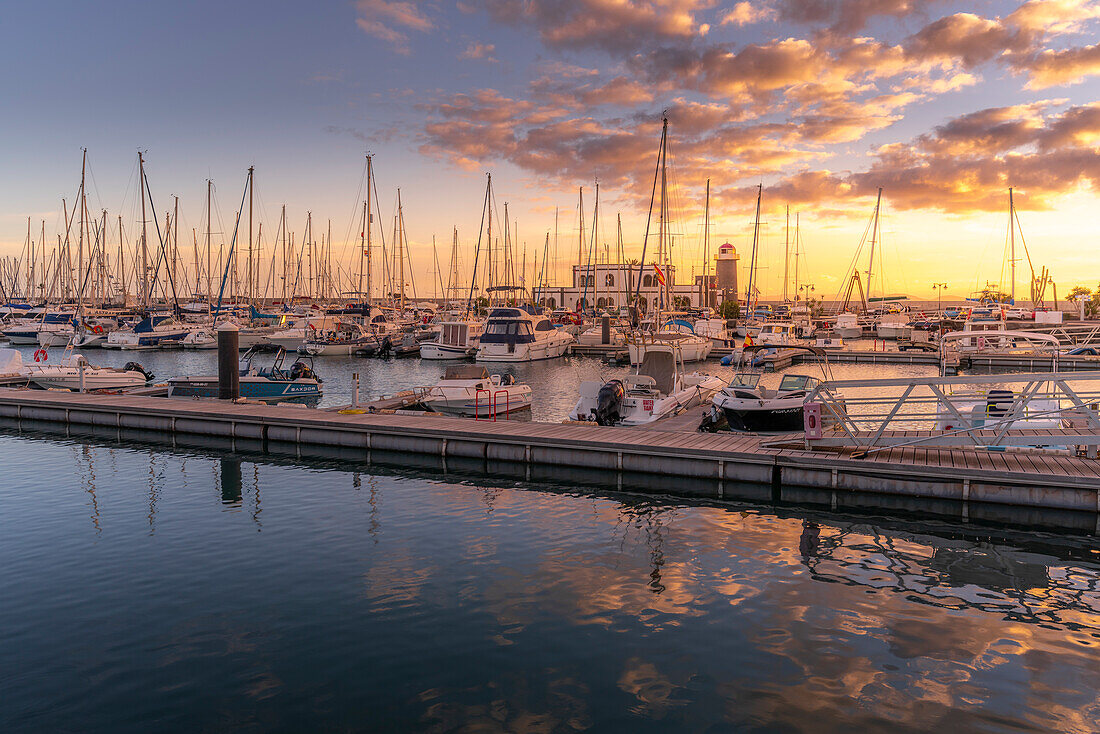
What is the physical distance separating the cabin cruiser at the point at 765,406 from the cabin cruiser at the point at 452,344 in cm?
3971

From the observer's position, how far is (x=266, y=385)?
35.0m

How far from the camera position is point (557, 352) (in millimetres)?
64500

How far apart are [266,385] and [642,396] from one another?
19.5 meters

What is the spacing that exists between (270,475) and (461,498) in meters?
6.53

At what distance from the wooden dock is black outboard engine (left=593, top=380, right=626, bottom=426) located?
1.42 metres

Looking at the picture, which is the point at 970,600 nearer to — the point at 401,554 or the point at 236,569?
the point at 401,554

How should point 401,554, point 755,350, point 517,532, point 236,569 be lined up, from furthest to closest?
point 755,350, point 517,532, point 401,554, point 236,569

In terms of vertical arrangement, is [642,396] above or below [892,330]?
below

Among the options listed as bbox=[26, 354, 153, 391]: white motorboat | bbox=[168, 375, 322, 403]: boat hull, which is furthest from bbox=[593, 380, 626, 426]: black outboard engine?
bbox=[26, 354, 153, 391]: white motorboat

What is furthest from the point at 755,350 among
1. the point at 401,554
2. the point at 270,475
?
the point at 401,554

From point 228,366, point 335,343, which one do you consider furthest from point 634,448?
point 335,343

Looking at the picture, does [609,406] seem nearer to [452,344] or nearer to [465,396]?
[465,396]

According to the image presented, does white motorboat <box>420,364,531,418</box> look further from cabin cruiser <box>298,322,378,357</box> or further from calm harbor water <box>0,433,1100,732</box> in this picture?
cabin cruiser <box>298,322,378,357</box>

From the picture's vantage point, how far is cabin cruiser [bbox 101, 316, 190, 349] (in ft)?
235
